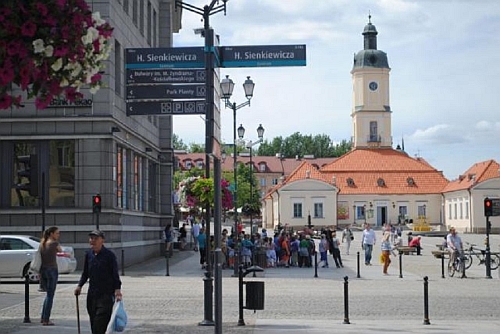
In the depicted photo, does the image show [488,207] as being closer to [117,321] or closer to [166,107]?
[166,107]

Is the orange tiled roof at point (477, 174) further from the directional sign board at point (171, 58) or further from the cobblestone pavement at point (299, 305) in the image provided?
the directional sign board at point (171, 58)

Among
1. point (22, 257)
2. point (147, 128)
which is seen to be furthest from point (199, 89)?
point (147, 128)

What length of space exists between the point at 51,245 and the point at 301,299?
746cm

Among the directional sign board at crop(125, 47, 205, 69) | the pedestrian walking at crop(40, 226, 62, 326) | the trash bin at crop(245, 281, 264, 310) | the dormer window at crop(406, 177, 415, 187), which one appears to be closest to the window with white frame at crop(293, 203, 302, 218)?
the dormer window at crop(406, 177, 415, 187)

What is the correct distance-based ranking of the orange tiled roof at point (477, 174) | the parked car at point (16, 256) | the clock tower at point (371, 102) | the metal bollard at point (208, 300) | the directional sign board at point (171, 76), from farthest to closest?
the clock tower at point (371, 102), the orange tiled roof at point (477, 174), the parked car at point (16, 256), the metal bollard at point (208, 300), the directional sign board at point (171, 76)

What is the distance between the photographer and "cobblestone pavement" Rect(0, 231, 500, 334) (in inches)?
650

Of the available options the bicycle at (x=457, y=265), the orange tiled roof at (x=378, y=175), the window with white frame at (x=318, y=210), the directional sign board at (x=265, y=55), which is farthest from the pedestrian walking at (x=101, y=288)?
the orange tiled roof at (x=378, y=175)

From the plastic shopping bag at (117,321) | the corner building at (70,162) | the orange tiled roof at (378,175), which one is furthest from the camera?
the orange tiled roof at (378,175)

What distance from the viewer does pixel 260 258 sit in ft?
121

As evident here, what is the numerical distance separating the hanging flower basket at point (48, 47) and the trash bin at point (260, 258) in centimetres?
2955

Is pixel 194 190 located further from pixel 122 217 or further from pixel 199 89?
pixel 199 89

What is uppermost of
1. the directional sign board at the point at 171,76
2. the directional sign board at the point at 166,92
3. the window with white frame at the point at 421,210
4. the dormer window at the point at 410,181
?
the dormer window at the point at 410,181

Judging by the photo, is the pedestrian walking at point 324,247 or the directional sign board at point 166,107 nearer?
the directional sign board at point 166,107

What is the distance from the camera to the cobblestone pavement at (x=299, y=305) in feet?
54.1
